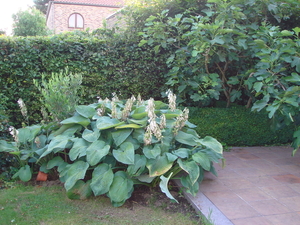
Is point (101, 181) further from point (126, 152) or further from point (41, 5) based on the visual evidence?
point (41, 5)

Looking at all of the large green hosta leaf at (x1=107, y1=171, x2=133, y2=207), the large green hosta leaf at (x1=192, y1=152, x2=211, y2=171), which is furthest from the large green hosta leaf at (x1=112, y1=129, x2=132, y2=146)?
the large green hosta leaf at (x1=192, y1=152, x2=211, y2=171)

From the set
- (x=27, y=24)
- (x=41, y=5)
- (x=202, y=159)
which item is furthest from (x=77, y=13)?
(x=202, y=159)

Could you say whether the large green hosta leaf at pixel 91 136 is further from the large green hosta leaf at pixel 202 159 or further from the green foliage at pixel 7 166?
the green foliage at pixel 7 166

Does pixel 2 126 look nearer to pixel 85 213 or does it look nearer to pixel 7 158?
pixel 7 158

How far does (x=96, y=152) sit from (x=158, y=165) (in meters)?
0.69

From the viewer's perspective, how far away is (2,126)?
12.3 ft

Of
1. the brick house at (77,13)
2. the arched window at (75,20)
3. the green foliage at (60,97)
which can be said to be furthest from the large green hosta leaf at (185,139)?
the arched window at (75,20)

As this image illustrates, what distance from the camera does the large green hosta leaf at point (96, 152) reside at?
2805mm

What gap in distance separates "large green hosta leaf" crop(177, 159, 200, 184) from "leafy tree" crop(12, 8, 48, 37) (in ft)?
61.3

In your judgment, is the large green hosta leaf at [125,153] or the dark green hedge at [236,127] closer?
the large green hosta leaf at [125,153]

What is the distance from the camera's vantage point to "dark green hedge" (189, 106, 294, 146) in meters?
5.04

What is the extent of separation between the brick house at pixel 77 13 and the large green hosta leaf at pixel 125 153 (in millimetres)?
21657

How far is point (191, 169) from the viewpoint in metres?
2.84

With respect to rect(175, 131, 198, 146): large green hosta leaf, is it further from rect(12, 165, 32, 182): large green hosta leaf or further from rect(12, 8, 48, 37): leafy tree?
rect(12, 8, 48, 37): leafy tree
